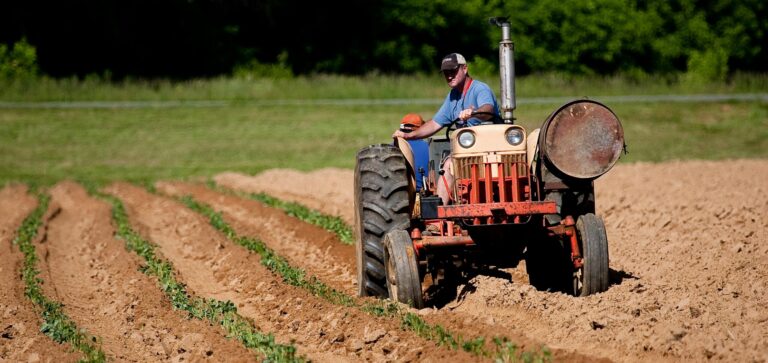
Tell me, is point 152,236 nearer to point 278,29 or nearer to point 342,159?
point 342,159

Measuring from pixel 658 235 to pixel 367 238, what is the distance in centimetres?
448

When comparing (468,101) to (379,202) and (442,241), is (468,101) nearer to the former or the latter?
(379,202)

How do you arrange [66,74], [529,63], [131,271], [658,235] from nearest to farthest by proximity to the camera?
[131,271] → [658,235] → [66,74] → [529,63]

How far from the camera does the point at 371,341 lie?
24.8 feet

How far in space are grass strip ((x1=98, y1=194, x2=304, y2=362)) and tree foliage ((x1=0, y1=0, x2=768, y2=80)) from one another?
31692mm

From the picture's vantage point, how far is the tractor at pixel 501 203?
843cm

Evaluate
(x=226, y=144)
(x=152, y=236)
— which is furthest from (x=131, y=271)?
(x=226, y=144)

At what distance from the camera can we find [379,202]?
9.01 metres

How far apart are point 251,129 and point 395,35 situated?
1691 centimetres

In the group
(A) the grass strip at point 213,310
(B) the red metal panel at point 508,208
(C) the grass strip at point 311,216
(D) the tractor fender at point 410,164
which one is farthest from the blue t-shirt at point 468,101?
(C) the grass strip at point 311,216

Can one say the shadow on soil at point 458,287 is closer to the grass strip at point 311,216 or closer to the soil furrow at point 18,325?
the soil furrow at point 18,325

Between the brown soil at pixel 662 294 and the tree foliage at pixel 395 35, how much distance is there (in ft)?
94.9

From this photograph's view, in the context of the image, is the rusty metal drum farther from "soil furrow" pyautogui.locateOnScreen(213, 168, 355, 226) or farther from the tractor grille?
"soil furrow" pyautogui.locateOnScreen(213, 168, 355, 226)

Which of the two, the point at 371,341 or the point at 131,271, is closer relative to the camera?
the point at 371,341
